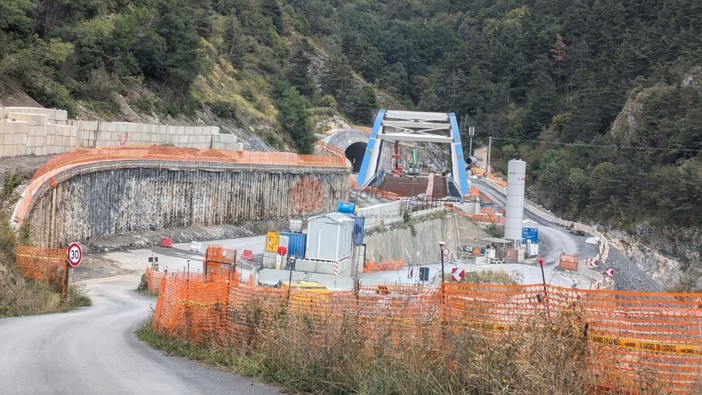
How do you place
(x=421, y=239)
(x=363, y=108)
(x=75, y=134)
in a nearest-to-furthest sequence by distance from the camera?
(x=75, y=134)
(x=421, y=239)
(x=363, y=108)

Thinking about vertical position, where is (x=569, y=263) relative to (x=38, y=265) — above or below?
above

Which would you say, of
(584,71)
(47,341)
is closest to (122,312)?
(47,341)

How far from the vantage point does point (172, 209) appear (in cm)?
4891

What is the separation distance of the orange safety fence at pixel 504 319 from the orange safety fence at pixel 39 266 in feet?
39.1

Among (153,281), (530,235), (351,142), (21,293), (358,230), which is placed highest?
(351,142)

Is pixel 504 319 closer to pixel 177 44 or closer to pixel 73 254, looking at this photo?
pixel 73 254

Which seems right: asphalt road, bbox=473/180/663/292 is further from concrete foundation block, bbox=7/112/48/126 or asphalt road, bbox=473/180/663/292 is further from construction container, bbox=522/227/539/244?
concrete foundation block, bbox=7/112/48/126

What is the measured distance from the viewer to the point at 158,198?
47500 millimetres

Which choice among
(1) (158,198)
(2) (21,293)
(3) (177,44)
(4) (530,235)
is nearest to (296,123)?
(3) (177,44)

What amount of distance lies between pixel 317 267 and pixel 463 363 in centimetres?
2775

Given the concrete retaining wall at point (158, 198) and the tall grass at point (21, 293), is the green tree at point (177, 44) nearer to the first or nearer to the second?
the concrete retaining wall at point (158, 198)

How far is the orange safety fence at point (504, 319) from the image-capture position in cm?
853

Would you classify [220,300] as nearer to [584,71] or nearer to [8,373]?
[8,373]

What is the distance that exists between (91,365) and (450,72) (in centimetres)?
12963
